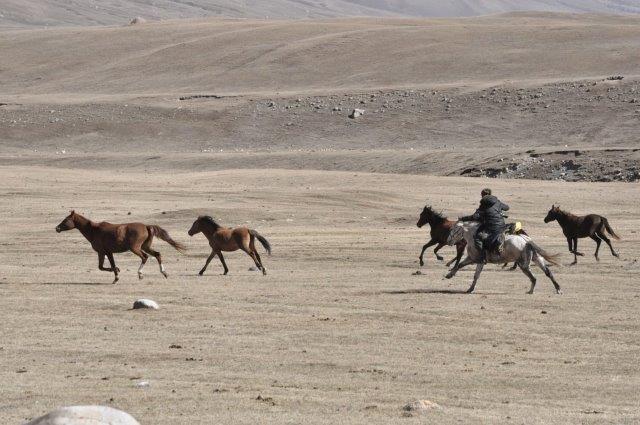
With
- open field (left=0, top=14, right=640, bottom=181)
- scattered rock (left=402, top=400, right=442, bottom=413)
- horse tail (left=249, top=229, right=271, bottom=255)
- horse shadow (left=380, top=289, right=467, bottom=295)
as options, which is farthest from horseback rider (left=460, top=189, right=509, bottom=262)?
open field (left=0, top=14, right=640, bottom=181)

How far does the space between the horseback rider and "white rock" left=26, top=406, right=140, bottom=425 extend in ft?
40.7

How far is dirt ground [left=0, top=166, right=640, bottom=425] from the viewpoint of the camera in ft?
40.6

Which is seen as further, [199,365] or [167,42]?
[167,42]

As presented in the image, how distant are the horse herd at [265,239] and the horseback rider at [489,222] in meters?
0.17

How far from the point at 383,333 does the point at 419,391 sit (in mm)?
3923

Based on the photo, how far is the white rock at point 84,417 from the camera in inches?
330

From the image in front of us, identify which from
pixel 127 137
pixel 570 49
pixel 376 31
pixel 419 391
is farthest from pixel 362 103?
pixel 419 391

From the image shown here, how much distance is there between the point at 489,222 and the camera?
2058 cm

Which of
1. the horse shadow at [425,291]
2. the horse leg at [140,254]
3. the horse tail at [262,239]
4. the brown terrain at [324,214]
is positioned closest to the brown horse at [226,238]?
the horse tail at [262,239]

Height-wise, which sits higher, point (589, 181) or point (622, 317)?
point (622, 317)

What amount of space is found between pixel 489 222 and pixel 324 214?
1719 cm

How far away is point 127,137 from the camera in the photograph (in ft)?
233

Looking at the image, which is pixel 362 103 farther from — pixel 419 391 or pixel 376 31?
pixel 419 391

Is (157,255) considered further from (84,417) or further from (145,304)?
(84,417)
